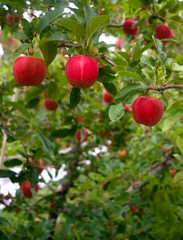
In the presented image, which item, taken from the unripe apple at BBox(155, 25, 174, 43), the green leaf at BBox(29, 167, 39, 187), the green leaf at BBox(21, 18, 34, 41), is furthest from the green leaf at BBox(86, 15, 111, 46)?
the unripe apple at BBox(155, 25, 174, 43)

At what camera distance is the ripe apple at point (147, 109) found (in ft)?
1.89

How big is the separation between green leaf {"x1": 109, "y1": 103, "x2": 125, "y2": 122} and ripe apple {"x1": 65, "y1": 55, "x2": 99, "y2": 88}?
0.29 ft

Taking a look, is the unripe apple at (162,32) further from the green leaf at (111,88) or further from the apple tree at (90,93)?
the green leaf at (111,88)

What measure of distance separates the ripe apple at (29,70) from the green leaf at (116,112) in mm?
205

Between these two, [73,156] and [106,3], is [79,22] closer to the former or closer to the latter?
[106,3]

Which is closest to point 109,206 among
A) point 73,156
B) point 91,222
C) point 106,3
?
point 91,222

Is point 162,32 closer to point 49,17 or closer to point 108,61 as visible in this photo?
point 108,61

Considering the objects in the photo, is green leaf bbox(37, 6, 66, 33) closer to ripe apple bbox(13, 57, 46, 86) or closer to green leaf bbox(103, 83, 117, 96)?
ripe apple bbox(13, 57, 46, 86)

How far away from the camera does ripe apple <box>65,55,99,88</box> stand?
53 cm

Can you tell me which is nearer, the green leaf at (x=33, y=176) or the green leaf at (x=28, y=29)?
the green leaf at (x=28, y=29)

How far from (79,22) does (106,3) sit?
805 mm

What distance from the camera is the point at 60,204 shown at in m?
1.37

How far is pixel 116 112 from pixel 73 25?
8.7 inches

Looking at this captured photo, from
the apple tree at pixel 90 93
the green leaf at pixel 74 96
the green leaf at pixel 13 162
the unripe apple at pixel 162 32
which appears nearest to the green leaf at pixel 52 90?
the apple tree at pixel 90 93
